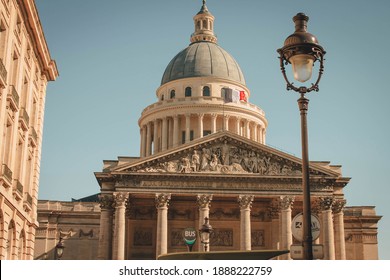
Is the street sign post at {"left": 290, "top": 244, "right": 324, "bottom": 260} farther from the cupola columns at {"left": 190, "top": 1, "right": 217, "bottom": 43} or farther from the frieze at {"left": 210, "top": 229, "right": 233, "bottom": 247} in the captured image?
the cupola columns at {"left": 190, "top": 1, "right": 217, "bottom": 43}

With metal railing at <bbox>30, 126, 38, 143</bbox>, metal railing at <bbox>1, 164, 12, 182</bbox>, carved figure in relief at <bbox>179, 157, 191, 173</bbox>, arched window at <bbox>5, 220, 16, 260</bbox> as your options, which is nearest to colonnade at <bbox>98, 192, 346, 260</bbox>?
carved figure in relief at <bbox>179, 157, 191, 173</bbox>

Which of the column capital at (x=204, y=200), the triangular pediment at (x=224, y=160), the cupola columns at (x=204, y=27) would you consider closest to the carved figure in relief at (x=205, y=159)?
the triangular pediment at (x=224, y=160)

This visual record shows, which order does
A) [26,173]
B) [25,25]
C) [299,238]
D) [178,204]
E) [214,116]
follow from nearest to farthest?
[299,238], [25,25], [26,173], [178,204], [214,116]

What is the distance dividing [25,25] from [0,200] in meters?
10.7

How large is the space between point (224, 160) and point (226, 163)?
42 cm

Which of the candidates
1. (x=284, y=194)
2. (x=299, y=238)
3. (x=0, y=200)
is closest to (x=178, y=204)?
(x=284, y=194)

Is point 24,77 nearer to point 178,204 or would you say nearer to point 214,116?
point 178,204

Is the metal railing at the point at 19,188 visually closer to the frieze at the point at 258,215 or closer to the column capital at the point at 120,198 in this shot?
the column capital at the point at 120,198

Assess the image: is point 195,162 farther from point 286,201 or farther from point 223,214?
point 286,201

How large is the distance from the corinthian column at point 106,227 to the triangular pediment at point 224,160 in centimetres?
410

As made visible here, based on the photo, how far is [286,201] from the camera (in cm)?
6544

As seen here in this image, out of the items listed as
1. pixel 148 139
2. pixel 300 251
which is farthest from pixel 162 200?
pixel 300 251

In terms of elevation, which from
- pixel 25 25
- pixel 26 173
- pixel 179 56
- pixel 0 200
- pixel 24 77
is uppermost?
pixel 179 56
